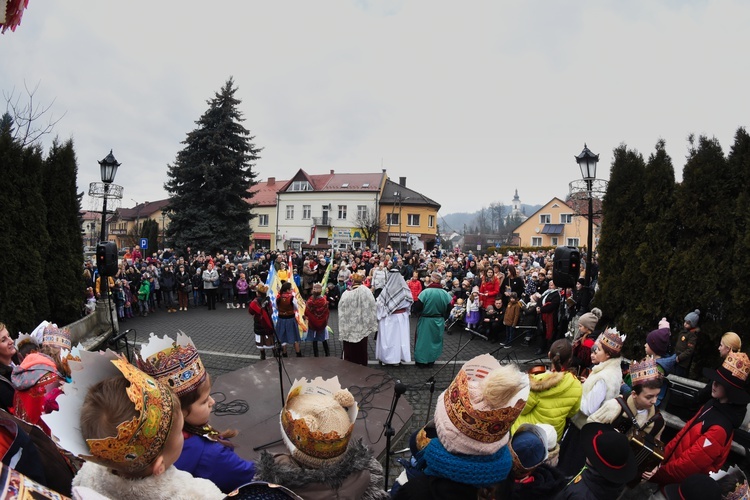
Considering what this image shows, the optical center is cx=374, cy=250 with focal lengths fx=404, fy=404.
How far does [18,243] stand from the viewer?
25.3ft

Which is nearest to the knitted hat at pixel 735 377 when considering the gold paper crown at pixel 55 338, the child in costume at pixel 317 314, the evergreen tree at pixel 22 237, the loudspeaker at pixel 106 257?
the gold paper crown at pixel 55 338

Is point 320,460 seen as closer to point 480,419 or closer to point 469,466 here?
point 469,466

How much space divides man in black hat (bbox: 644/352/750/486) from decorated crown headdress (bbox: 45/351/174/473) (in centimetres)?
324

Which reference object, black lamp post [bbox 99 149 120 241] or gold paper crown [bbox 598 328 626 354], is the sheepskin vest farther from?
black lamp post [bbox 99 149 120 241]

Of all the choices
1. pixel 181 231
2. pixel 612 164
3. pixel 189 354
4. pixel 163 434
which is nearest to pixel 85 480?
pixel 163 434

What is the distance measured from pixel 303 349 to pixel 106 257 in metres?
4.74

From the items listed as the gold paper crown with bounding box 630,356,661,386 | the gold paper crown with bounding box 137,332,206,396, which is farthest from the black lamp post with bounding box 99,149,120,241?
the gold paper crown with bounding box 630,356,661,386

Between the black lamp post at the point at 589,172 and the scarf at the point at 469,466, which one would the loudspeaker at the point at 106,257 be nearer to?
the scarf at the point at 469,466

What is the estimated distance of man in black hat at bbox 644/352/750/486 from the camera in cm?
279

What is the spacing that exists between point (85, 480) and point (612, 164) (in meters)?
9.08

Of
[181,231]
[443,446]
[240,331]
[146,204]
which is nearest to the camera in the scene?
[443,446]

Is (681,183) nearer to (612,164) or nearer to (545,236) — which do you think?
(612,164)

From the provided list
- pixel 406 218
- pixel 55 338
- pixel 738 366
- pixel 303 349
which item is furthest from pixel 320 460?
pixel 406 218

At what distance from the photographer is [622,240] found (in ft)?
25.3
